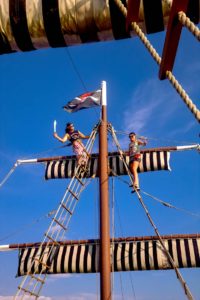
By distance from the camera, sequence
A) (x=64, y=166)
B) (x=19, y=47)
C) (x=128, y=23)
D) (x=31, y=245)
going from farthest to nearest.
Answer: (x=64, y=166)
(x=31, y=245)
(x=19, y=47)
(x=128, y=23)

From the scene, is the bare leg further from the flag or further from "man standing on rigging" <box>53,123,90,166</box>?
the flag

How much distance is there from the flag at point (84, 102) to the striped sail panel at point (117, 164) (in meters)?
2.37

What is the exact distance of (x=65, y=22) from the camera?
3.51 m

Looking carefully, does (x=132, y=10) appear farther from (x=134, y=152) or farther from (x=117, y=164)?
(x=117, y=164)

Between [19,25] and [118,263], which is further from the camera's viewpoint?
[118,263]

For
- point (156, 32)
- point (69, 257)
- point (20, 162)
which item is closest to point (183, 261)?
point (69, 257)

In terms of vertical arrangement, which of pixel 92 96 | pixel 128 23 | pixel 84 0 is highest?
pixel 92 96

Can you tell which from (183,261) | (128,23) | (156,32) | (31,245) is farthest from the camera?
(31,245)

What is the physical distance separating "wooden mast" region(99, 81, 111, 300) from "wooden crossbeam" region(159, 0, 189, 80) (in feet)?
26.5

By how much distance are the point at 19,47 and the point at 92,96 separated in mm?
9551

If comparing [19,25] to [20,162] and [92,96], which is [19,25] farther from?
[20,162]

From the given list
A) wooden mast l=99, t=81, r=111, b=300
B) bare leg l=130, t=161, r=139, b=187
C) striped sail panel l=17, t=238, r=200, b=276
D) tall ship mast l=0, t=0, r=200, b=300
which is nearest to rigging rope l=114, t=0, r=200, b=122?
tall ship mast l=0, t=0, r=200, b=300

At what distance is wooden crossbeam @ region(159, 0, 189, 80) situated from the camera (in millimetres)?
1999

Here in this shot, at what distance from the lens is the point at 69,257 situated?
12.3m
